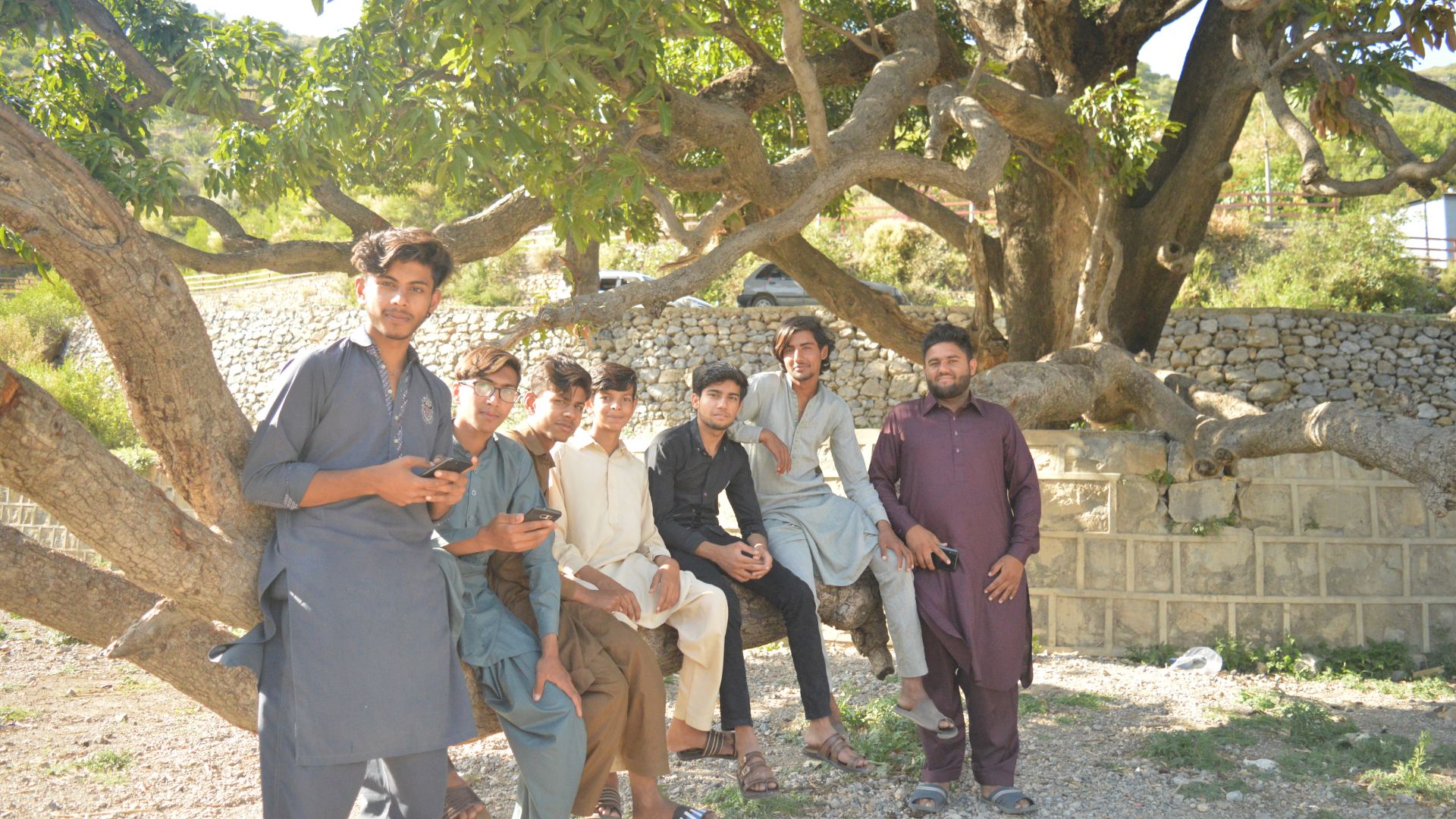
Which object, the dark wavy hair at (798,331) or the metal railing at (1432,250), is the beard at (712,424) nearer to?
the dark wavy hair at (798,331)

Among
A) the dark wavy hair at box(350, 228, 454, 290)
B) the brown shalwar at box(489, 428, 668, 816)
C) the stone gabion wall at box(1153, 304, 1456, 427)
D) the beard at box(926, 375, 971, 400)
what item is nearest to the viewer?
the dark wavy hair at box(350, 228, 454, 290)

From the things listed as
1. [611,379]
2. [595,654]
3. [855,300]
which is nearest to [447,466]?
[595,654]

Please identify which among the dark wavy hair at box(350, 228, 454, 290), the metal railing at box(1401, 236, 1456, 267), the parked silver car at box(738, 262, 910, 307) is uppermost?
the metal railing at box(1401, 236, 1456, 267)

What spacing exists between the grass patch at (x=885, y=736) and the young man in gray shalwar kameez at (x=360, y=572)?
2.37 m

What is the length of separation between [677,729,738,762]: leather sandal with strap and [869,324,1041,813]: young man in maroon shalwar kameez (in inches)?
30.3

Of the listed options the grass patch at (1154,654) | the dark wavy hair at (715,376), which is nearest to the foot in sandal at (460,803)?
the dark wavy hair at (715,376)

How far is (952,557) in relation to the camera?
416 cm

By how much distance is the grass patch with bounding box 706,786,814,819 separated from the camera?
4.09 metres

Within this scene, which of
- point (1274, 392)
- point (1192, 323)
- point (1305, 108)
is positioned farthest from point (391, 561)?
point (1192, 323)

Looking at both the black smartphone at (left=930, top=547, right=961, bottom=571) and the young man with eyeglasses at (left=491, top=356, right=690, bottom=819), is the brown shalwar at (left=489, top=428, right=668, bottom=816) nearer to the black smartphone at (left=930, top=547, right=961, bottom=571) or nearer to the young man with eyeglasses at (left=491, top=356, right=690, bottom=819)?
the young man with eyeglasses at (left=491, top=356, right=690, bottom=819)

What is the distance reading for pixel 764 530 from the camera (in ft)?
14.0

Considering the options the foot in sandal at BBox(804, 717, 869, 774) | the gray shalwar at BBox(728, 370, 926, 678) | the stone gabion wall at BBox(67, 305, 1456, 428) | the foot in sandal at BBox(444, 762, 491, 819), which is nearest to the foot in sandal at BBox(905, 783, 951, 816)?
the foot in sandal at BBox(804, 717, 869, 774)

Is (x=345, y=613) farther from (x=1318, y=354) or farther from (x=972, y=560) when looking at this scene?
(x=1318, y=354)

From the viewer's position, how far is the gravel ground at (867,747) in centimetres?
429
